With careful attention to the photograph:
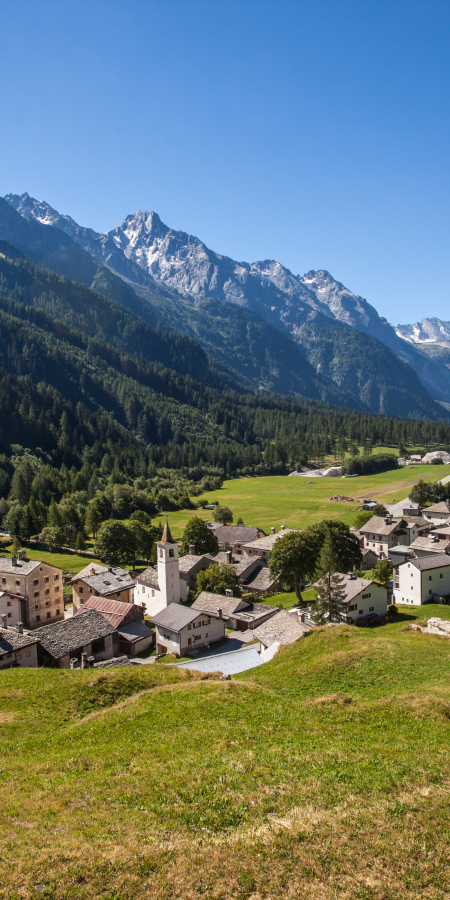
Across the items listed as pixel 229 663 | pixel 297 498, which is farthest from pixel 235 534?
pixel 229 663

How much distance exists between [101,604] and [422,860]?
58.5 meters

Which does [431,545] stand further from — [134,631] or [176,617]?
[134,631]

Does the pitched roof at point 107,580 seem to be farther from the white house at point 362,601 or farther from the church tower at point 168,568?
the white house at point 362,601

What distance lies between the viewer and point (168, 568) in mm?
69312

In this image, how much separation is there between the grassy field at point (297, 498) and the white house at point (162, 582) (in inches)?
1697

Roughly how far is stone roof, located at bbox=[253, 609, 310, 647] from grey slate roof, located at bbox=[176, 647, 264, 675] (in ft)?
7.64

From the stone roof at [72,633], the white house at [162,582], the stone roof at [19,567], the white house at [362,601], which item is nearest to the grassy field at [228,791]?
the stone roof at [72,633]

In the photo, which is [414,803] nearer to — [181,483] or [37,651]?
[37,651]

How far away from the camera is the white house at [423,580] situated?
218ft

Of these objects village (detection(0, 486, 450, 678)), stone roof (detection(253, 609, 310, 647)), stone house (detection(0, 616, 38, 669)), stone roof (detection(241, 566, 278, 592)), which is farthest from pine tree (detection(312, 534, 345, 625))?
stone house (detection(0, 616, 38, 669))

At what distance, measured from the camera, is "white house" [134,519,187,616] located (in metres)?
68.4

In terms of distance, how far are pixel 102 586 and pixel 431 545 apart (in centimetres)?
5483

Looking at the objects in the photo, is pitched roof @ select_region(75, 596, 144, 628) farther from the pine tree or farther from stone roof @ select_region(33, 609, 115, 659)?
the pine tree

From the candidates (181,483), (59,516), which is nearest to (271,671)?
(59,516)
